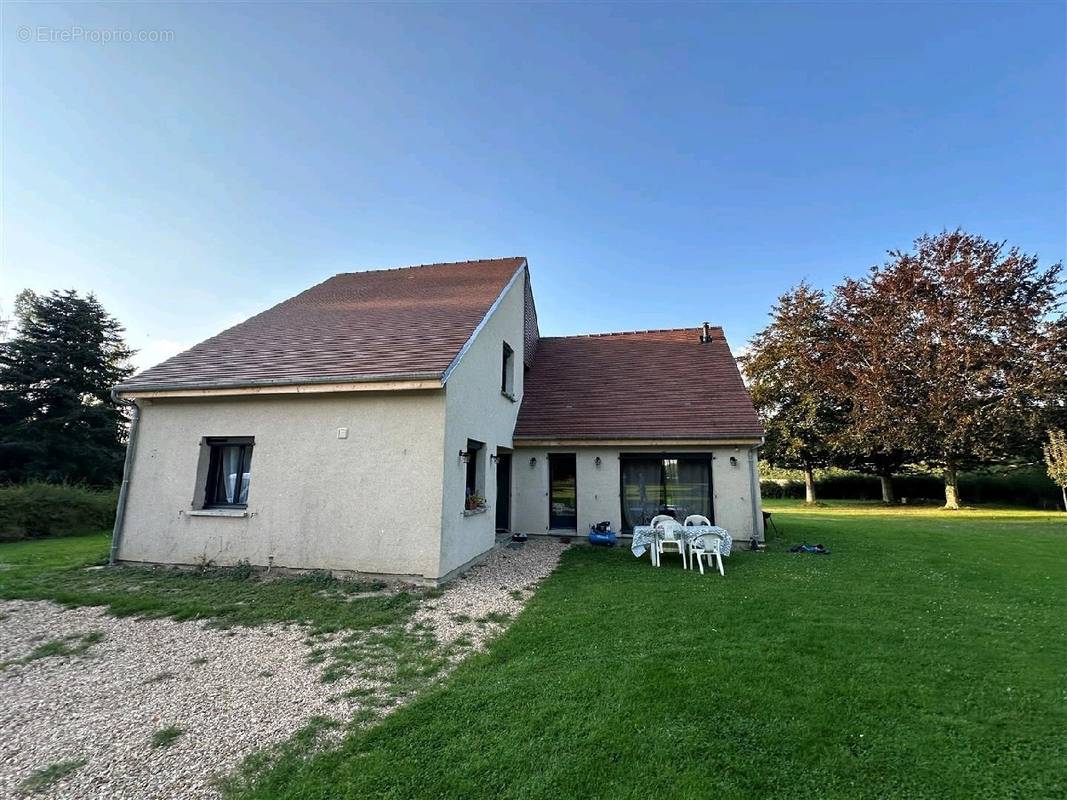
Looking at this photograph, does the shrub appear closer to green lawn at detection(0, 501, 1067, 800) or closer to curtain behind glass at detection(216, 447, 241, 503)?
green lawn at detection(0, 501, 1067, 800)

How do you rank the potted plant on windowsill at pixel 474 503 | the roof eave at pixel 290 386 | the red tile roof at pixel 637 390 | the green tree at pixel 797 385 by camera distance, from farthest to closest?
1. the green tree at pixel 797 385
2. the red tile roof at pixel 637 390
3. the potted plant on windowsill at pixel 474 503
4. the roof eave at pixel 290 386

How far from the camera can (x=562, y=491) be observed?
1166cm

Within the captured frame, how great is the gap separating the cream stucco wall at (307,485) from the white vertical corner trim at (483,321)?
45 centimetres

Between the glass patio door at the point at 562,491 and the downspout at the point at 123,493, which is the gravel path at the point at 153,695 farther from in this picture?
the glass patio door at the point at 562,491

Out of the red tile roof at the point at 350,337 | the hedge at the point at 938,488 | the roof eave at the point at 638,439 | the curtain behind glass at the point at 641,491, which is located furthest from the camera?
the hedge at the point at 938,488

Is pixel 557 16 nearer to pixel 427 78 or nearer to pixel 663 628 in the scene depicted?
pixel 427 78

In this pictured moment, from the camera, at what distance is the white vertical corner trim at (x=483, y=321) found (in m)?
7.18

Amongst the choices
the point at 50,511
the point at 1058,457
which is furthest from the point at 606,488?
the point at 1058,457

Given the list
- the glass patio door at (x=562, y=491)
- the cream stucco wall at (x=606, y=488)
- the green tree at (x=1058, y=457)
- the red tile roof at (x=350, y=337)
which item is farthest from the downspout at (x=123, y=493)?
the green tree at (x=1058, y=457)

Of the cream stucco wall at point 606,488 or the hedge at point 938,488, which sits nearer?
the cream stucco wall at point 606,488

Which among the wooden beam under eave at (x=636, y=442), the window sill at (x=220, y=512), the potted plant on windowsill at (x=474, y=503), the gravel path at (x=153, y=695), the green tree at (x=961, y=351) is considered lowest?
the gravel path at (x=153, y=695)

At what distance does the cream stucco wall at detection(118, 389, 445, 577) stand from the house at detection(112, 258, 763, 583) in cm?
2

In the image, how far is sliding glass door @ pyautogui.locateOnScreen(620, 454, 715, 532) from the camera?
429 inches

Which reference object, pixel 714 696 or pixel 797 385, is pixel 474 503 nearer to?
pixel 714 696
